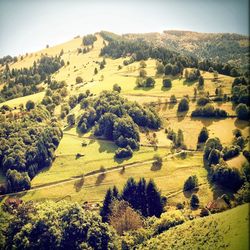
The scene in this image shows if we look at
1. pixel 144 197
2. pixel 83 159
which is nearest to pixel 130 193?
pixel 144 197

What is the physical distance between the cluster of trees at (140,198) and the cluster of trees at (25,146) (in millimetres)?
30181

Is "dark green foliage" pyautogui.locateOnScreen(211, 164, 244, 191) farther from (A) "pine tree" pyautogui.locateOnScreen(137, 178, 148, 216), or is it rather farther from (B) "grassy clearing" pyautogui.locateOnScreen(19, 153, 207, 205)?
(A) "pine tree" pyautogui.locateOnScreen(137, 178, 148, 216)

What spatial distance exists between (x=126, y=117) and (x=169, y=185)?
39.2 metres

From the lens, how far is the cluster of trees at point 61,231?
104 m

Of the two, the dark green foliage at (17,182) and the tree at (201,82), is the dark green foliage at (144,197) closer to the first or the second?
the dark green foliage at (17,182)

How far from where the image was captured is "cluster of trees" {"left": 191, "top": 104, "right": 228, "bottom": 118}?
150625mm

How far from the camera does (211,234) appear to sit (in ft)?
309

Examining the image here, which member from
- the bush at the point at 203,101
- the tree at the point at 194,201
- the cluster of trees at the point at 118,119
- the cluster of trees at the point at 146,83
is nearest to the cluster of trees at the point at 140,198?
the tree at the point at 194,201

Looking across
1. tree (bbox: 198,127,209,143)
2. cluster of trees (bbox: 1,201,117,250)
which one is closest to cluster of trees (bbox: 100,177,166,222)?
cluster of trees (bbox: 1,201,117,250)

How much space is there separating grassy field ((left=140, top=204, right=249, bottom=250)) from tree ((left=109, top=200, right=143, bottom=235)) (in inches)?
346

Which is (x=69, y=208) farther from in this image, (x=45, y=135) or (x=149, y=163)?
(x=45, y=135)

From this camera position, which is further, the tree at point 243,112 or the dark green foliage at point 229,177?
the tree at point 243,112

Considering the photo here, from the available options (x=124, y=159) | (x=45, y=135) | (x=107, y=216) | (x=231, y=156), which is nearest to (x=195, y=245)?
(x=107, y=216)

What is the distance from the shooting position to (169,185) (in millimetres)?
122750
